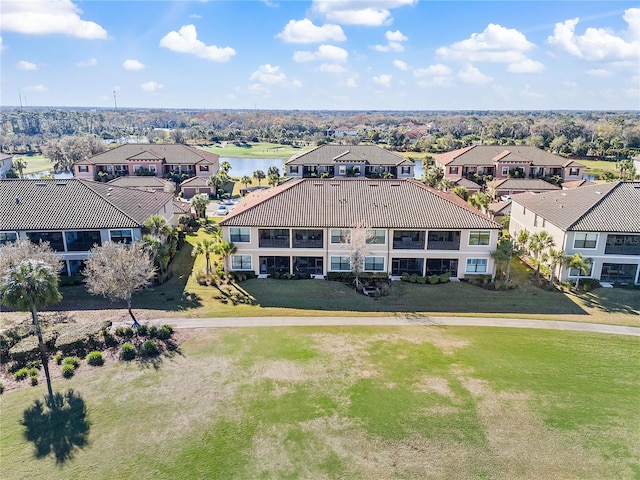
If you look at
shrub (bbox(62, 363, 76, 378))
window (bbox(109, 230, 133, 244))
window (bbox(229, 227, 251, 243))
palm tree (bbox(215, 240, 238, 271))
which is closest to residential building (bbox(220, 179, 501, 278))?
window (bbox(229, 227, 251, 243))

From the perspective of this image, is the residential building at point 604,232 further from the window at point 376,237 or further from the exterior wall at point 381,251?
the window at point 376,237

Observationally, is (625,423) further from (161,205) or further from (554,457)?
(161,205)

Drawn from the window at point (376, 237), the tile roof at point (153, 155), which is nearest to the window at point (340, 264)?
the window at point (376, 237)

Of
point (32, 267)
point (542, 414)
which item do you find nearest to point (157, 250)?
point (32, 267)

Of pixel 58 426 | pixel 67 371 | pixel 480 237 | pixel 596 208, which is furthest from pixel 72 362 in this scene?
pixel 596 208

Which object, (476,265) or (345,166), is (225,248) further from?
(345,166)

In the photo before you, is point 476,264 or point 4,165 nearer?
point 476,264
